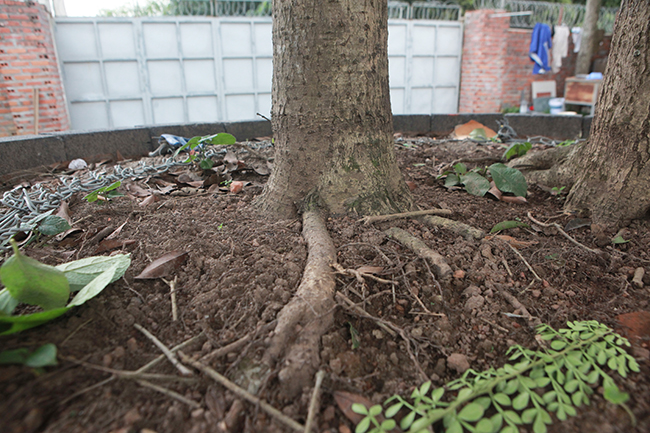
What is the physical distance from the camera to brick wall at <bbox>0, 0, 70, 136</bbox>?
20.8 feet

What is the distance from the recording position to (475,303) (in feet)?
4.22

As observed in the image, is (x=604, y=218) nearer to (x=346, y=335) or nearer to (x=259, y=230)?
(x=346, y=335)

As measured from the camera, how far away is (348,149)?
176 centimetres

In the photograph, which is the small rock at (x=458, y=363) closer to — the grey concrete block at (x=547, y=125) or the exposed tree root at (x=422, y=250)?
the exposed tree root at (x=422, y=250)

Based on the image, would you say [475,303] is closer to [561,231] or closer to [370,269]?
[370,269]

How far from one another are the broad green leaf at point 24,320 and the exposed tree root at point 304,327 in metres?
0.57

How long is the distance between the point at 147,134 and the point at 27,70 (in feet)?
15.4

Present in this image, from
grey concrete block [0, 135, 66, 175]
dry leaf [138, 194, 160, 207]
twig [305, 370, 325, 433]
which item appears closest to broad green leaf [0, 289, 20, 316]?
twig [305, 370, 325, 433]

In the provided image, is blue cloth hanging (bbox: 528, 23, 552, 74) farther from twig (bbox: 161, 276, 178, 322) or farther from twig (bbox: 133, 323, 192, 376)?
twig (bbox: 133, 323, 192, 376)

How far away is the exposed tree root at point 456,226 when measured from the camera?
1.65 metres

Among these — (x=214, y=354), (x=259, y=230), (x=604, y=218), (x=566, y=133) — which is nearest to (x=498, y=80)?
(x=566, y=133)

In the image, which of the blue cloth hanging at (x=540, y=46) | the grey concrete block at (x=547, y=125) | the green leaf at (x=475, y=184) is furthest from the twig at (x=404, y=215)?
the blue cloth hanging at (x=540, y=46)

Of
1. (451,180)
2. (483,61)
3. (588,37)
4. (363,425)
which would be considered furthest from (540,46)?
(363,425)

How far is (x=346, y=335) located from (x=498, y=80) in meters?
10.8
